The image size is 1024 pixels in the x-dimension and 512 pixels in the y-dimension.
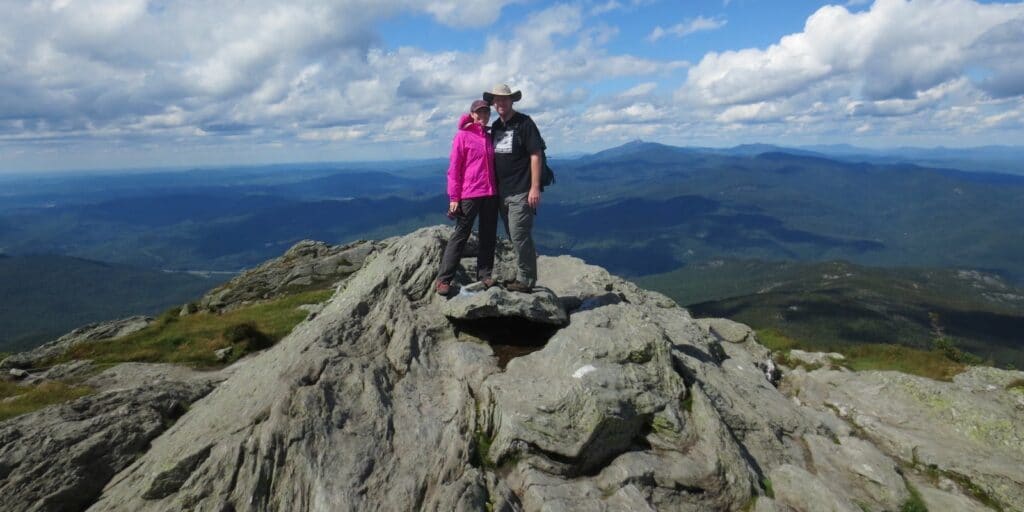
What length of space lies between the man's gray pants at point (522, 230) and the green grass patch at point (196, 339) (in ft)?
61.5

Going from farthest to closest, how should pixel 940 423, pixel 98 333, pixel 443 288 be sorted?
pixel 98 333 → pixel 940 423 → pixel 443 288

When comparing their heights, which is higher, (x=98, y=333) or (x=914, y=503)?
(x=914, y=503)

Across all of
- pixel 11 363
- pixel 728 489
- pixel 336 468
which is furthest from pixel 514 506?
pixel 11 363

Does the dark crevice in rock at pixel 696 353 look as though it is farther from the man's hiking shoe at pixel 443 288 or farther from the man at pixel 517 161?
the man's hiking shoe at pixel 443 288

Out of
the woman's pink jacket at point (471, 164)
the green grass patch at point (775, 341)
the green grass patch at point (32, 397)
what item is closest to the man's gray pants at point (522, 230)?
the woman's pink jacket at point (471, 164)

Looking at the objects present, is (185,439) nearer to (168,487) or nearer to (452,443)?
(168,487)

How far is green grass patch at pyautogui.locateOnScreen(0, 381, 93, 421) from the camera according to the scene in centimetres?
1554

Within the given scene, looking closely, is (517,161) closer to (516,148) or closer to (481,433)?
(516,148)

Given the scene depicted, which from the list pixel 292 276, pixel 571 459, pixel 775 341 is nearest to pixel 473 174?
pixel 571 459

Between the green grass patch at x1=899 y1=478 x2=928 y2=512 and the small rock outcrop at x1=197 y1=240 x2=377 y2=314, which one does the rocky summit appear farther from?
the small rock outcrop at x1=197 y1=240 x2=377 y2=314

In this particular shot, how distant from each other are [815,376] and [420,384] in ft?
68.5

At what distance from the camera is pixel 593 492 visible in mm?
11383

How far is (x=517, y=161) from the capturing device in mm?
15531

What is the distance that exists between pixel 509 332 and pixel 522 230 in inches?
141
